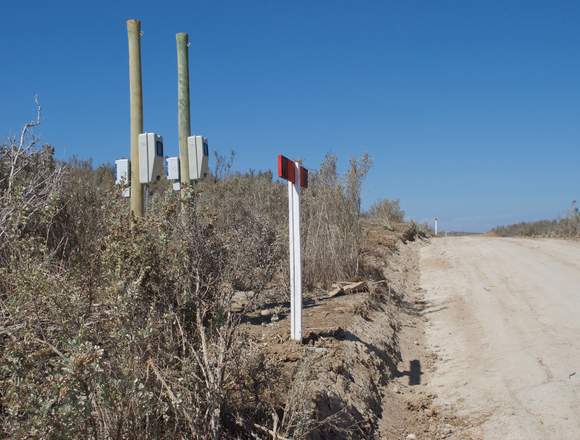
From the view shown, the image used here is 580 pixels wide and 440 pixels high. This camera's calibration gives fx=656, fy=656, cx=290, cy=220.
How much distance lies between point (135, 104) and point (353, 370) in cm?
495

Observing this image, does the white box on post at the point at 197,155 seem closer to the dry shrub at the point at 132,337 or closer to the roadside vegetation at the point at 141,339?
the roadside vegetation at the point at 141,339

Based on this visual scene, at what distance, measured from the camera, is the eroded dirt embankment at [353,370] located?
4676 mm

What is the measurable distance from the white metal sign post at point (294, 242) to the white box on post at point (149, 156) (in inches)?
101

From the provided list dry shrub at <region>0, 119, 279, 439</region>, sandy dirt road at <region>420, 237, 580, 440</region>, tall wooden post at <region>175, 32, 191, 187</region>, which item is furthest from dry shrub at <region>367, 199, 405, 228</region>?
dry shrub at <region>0, 119, 279, 439</region>

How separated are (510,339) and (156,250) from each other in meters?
5.73

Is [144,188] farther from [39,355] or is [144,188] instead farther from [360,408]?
[39,355]

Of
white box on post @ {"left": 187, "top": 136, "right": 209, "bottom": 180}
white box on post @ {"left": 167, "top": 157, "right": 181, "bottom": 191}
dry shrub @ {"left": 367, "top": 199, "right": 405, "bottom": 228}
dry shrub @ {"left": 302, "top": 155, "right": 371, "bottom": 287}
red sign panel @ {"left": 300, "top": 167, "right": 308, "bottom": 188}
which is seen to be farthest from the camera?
dry shrub @ {"left": 367, "top": 199, "right": 405, "bottom": 228}

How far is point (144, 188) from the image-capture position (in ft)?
30.1

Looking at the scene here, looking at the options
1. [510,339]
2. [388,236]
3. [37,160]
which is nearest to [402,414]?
[510,339]

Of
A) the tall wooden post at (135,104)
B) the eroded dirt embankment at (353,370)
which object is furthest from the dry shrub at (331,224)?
the tall wooden post at (135,104)

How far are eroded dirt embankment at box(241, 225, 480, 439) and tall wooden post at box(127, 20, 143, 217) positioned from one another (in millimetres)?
2492

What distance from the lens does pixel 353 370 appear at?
6.60 m

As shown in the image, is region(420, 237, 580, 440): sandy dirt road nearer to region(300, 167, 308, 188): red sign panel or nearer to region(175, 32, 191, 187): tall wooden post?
region(300, 167, 308, 188): red sign panel

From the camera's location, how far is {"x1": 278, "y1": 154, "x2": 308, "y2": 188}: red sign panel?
6.56 meters
